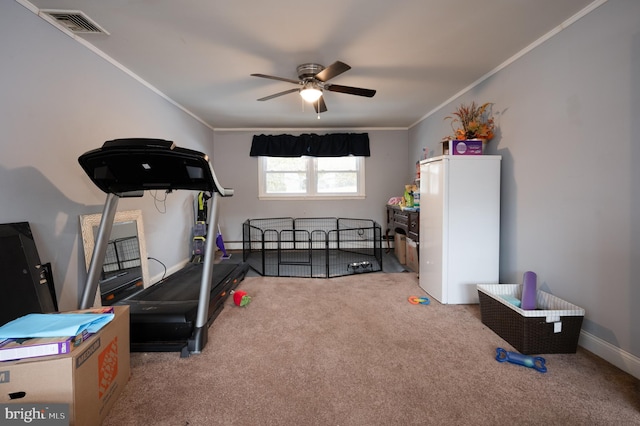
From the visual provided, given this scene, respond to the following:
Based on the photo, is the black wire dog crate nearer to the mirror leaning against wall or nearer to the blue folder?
the mirror leaning against wall

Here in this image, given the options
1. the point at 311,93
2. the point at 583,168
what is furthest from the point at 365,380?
the point at 311,93

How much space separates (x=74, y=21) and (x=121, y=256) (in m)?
1.93

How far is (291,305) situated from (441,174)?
194 centimetres

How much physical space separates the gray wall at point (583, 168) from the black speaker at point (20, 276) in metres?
3.58

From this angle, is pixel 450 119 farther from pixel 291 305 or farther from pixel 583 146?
pixel 291 305

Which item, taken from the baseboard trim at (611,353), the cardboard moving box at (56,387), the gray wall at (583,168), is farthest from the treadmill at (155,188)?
the baseboard trim at (611,353)

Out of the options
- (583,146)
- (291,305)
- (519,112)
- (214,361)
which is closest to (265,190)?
(291,305)

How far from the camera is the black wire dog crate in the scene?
3914 mm

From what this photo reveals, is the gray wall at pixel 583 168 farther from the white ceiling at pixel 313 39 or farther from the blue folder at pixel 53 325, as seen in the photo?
the blue folder at pixel 53 325

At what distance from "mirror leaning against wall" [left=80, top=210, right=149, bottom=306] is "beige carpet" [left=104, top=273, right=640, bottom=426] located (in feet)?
3.11

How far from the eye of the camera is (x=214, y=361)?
1719 millimetres

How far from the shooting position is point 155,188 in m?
1.86

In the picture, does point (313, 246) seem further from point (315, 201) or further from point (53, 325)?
point (53, 325)

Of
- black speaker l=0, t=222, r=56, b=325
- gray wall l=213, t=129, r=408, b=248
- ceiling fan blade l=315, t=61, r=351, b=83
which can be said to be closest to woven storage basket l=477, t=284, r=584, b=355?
ceiling fan blade l=315, t=61, r=351, b=83
